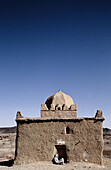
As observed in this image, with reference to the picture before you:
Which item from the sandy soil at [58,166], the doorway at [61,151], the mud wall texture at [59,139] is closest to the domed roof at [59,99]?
the mud wall texture at [59,139]

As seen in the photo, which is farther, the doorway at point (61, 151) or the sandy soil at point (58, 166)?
the doorway at point (61, 151)

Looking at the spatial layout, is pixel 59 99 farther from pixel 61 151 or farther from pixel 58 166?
pixel 58 166

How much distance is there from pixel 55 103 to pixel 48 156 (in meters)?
5.73

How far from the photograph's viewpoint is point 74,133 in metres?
12.4

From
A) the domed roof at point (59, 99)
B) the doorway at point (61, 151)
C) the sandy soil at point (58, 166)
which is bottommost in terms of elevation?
the sandy soil at point (58, 166)

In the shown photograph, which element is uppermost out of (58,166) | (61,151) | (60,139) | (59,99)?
(59,99)

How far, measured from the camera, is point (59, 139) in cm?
1236

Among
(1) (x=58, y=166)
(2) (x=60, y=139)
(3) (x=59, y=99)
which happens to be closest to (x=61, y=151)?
(2) (x=60, y=139)

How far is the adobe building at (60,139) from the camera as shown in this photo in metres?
12.1

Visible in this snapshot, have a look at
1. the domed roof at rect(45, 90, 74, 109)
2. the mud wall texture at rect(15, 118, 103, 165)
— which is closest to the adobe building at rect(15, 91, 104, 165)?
the mud wall texture at rect(15, 118, 103, 165)

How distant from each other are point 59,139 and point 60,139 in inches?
3.1

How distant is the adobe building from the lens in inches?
475

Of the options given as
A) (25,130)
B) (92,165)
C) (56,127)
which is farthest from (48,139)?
(92,165)

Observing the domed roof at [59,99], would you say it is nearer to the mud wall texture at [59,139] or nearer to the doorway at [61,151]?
the mud wall texture at [59,139]
